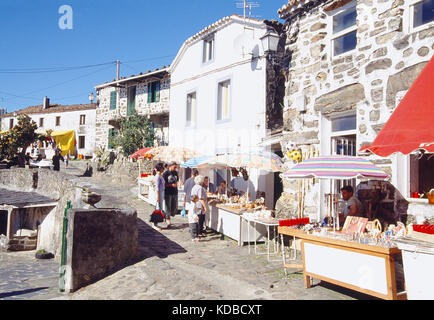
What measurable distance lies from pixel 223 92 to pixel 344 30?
7.64m

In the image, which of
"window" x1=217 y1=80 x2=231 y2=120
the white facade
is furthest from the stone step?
the white facade

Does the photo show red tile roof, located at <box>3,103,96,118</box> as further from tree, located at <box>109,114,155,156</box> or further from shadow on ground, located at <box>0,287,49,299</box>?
shadow on ground, located at <box>0,287,49,299</box>

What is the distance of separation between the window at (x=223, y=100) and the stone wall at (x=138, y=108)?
28.9ft

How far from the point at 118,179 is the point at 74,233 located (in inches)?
580

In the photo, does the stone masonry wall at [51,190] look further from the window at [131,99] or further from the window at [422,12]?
the window at [131,99]

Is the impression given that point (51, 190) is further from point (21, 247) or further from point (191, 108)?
point (191, 108)

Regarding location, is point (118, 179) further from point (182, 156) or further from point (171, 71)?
point (182, 156)

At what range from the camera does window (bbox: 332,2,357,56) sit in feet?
25.3

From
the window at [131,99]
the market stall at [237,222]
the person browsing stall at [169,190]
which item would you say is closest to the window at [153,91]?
the window at [131,99]

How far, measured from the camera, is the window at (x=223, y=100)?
14891 mm

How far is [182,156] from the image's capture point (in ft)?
42.4

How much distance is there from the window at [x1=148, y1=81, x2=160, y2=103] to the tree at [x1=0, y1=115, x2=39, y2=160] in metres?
7.41
